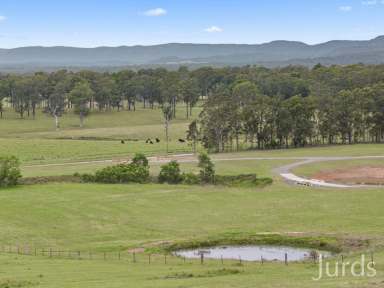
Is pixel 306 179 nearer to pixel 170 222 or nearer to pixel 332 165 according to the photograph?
pixel 332 165

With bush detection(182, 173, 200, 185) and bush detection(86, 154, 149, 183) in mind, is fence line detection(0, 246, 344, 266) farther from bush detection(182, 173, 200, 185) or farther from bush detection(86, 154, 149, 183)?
bush detection(182, 173, 200, 185)

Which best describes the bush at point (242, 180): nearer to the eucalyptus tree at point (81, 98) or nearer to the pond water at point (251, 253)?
the pond water at point (251, 253)

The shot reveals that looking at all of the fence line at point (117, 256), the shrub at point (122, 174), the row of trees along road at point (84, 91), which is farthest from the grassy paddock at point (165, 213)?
the row of trees along road at point (84, 91)

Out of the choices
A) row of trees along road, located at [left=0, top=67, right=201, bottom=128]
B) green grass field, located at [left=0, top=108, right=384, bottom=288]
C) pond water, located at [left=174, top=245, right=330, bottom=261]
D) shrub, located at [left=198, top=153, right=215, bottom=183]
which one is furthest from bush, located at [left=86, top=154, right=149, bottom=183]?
row of trees along road, located at [left=0, top=67, right=201, bottom=128]

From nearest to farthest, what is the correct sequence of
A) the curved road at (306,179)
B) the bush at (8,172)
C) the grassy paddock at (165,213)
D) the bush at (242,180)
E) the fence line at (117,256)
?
the fence line at (117,256) < the grassy paddock at (165,213) < the bush at (8,172) < the curved road at (306,179) < the bush at (242,180)

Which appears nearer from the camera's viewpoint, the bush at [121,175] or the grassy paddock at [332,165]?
the bush at [121,175]

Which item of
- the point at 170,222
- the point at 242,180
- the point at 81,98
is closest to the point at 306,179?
the point at 242,180
